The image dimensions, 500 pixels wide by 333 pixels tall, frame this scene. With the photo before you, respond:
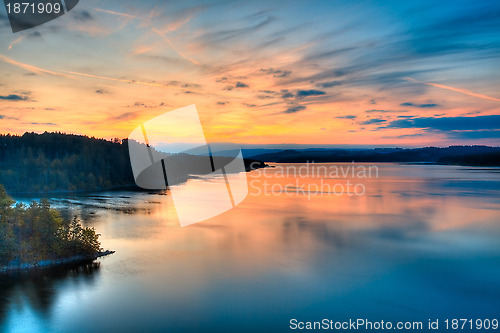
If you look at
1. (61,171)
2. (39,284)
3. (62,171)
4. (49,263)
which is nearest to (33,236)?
(49,263)

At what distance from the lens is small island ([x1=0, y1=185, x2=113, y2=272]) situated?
16833 millimetres

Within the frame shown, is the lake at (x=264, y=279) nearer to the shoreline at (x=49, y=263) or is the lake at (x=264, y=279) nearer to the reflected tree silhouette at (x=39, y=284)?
the reflected tree silhouette at (x=39, y=284)

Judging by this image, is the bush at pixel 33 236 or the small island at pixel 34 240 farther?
the bush at pixel 33 236

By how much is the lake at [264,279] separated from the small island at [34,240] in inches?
40.2

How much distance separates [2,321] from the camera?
1273 centimetres

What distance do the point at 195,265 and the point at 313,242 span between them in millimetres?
8977

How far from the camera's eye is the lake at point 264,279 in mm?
13289

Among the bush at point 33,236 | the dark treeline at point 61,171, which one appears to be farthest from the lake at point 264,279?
the dark treeline at point 61,171

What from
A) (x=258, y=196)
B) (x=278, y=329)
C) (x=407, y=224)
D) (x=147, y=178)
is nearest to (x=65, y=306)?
(x=278, y=329)

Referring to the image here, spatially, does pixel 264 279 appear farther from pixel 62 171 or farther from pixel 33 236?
pixel 62 171

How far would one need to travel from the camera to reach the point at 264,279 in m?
17.1

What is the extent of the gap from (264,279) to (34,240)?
11325mm

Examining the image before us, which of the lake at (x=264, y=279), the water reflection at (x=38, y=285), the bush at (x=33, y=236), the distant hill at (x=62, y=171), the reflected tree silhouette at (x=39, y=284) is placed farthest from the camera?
the distant hill at (x=62, y=171)

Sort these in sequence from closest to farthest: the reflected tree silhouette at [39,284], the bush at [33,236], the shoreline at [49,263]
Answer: the reflected tree silhouette at [39,284], the shoreline at [49,263], the bush at [33,236]
